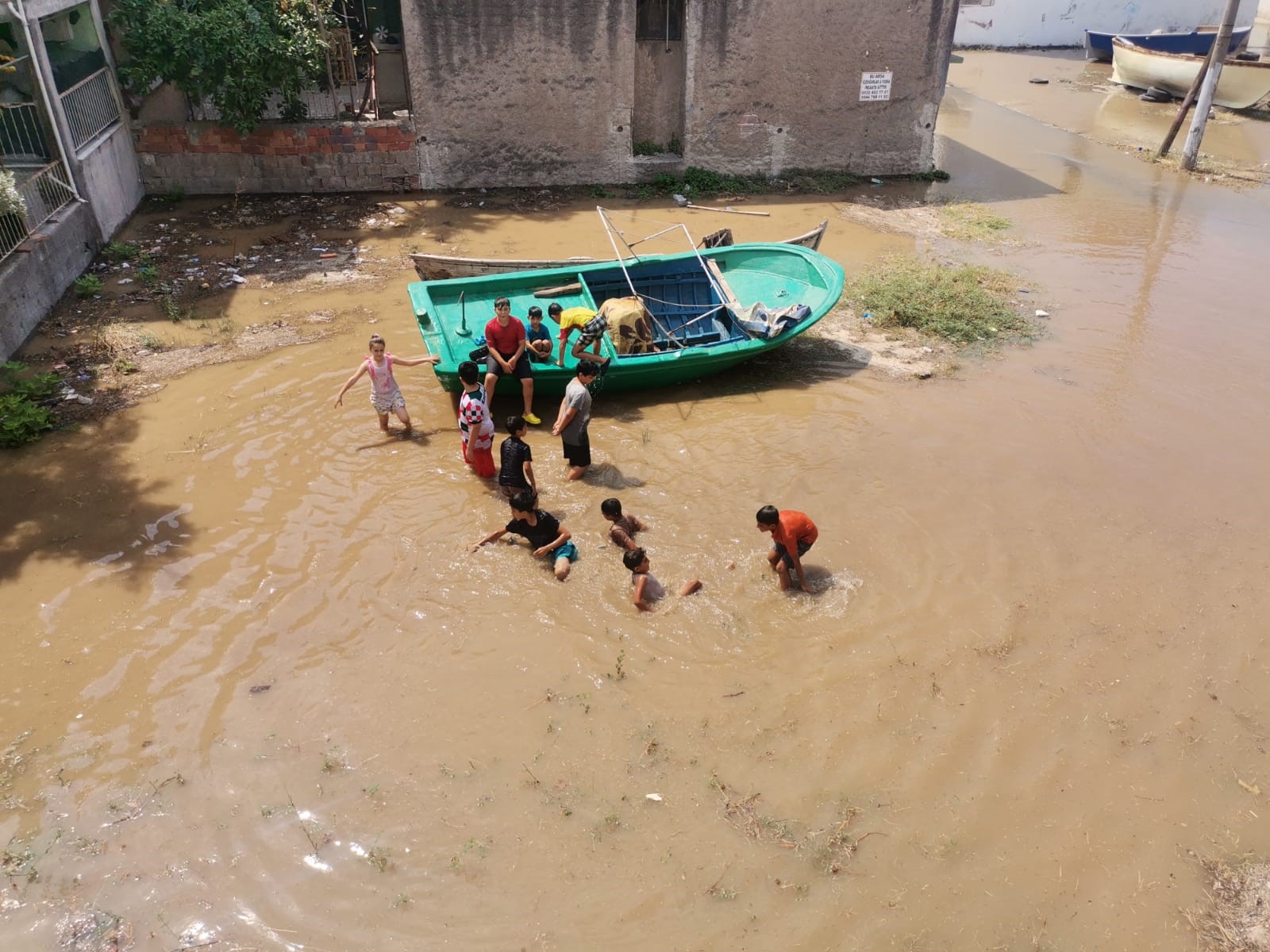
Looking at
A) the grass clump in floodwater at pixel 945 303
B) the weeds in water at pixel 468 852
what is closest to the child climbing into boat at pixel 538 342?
the grass clump in floodwater at pixel 945 303

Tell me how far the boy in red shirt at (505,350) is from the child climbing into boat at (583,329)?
1.42ft

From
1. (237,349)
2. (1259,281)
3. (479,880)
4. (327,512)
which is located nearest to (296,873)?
(479,880)

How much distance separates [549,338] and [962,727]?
5211 millimetres

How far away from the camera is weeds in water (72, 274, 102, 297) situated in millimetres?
10383

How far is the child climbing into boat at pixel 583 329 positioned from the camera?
8.21 m

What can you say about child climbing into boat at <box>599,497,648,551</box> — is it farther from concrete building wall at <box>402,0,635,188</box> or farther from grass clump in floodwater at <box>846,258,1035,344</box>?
concrete building wall at <box>402,0,635,188</box>

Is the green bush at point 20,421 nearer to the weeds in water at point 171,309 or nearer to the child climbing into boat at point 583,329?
the weeds in water at point 171,309

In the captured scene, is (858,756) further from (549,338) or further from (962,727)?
(549,338)

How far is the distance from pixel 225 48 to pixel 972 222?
1149 cm

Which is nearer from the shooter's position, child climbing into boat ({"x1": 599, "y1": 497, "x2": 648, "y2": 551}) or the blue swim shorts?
child climbing into boat ({"x1": 599, "y1": 497, "x2": 648, "y2": 551})

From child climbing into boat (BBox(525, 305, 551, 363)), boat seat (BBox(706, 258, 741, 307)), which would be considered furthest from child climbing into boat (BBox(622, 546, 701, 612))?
boat seat (BBox(706, 258, 741, 307))

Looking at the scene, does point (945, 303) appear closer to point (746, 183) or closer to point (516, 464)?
point (746, 183)

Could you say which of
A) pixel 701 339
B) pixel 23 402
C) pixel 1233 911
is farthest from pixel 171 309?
pixel 1233 911

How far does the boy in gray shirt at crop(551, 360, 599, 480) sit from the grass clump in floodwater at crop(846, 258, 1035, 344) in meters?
4.74
